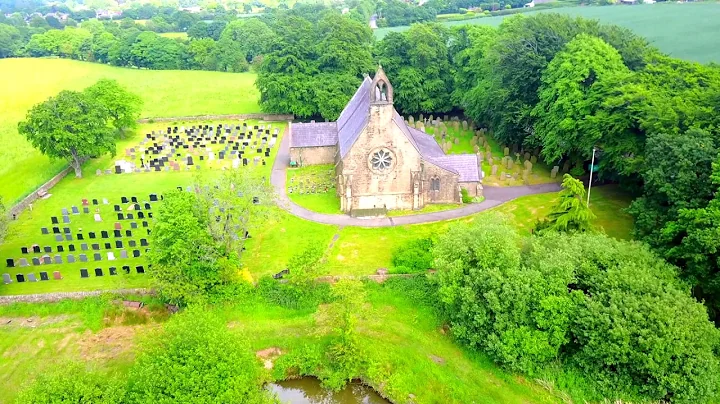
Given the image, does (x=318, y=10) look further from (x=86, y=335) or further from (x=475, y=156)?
(x=86, y=335)

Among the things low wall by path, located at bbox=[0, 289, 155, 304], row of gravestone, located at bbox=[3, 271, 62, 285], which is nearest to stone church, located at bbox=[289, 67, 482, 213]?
low wall by path, located at bbox=[0, 289, 155, 304]

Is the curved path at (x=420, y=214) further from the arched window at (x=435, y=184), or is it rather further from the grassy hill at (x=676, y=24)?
the grassy hill at (x=676, y=24)

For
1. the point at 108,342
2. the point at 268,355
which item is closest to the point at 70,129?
the point at 108,342

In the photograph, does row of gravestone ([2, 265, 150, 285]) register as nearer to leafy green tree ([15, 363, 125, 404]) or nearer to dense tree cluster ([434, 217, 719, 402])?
leafy green tree ([15, 363, 125, 404])

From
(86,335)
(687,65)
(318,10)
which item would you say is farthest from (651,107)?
(318,10)

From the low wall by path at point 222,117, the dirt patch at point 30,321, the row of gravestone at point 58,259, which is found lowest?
the dirt patch at point 30,321

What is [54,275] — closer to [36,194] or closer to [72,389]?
[72,389]

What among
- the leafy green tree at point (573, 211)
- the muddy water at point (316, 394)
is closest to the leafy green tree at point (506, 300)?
the leafy green tree at point (573, 211)
